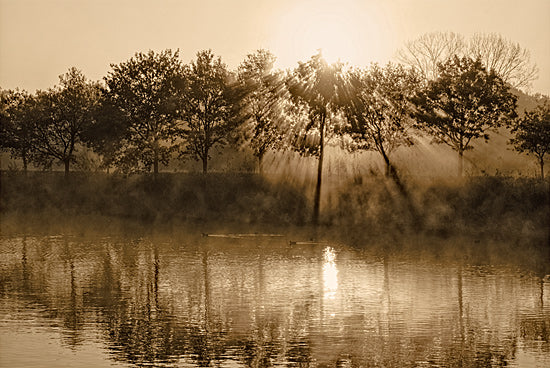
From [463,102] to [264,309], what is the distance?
59.4 m

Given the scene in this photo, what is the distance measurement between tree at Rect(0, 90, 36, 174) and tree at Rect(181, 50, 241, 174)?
20.8 meters

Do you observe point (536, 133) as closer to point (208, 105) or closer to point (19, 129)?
point (208, 105)

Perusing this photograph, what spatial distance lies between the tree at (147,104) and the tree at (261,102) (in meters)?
8.53

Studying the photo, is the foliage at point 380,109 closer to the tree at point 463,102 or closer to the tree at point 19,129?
the tree at point 463,102

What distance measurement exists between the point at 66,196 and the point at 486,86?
4772 centimetres

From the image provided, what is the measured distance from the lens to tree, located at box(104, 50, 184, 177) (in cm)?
10462

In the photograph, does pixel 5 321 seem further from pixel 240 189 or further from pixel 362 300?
pixel 240 189

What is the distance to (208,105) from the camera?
106 meters

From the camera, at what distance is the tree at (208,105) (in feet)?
342

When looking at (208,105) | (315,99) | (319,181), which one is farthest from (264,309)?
(208,105)

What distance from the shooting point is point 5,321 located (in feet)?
117

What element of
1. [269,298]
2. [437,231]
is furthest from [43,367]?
[437,231]

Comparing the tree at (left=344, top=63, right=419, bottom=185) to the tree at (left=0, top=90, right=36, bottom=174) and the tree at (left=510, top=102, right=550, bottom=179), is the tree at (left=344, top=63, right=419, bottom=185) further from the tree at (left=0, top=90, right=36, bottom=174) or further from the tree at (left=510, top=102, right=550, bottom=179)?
the tree at (left=0, top=90, right=36, bottom=174)

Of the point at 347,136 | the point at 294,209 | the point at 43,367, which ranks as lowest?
the point at 43,367
